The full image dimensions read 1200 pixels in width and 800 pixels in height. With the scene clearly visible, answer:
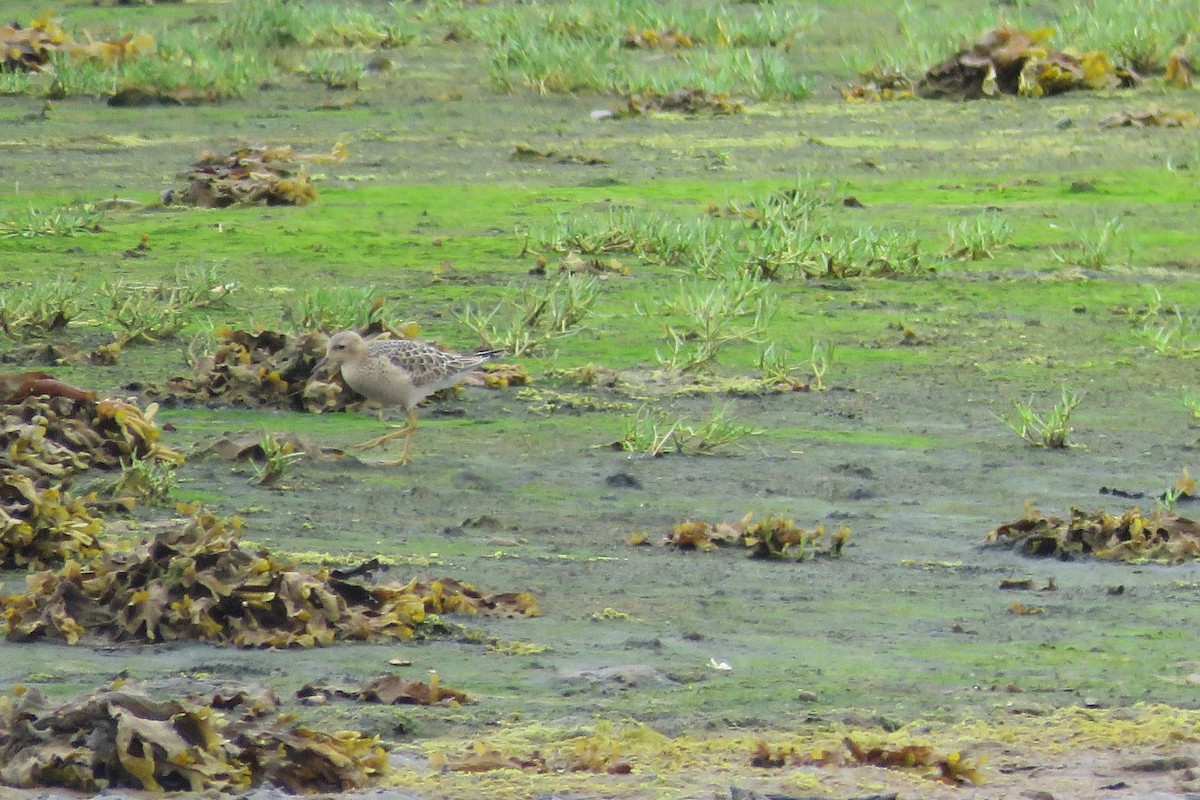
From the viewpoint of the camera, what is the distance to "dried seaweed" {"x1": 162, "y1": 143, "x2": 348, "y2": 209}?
1405 centimetres

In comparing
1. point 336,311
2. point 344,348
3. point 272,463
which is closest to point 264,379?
point 344,348

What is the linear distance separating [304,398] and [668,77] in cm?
926

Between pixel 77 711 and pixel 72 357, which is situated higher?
pixel 77 711

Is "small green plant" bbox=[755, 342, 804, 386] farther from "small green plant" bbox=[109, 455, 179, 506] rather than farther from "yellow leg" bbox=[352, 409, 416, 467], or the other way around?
"small green plant" bbox=[109, 455, 179, 506]

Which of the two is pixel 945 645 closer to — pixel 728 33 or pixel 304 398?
pixel 304 398

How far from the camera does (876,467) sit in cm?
845

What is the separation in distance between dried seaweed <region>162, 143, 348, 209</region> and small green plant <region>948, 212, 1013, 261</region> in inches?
156

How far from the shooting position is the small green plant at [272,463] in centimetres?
780

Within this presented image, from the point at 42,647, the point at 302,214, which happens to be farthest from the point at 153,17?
the point at 42,647

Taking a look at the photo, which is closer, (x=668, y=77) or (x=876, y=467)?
(x=876, y=467)

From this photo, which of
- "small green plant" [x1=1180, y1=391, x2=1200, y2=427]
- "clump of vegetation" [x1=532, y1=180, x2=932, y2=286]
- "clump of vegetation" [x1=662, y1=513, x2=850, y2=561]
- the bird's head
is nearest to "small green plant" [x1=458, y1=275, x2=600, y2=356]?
"clump of vegetation" [x1=532, y1=180, x2=932, y2=286]

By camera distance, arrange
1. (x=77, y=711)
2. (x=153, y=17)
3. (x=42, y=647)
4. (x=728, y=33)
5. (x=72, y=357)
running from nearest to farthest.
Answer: (x=77, y=711) < (x=42, y=647) < (x=72, y=357) < (x=728, y=33) < (x=153, y=17)

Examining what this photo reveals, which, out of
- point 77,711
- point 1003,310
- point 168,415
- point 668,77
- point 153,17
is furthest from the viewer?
point 153,17

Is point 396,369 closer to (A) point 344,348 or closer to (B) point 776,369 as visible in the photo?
(A) point 344,348
